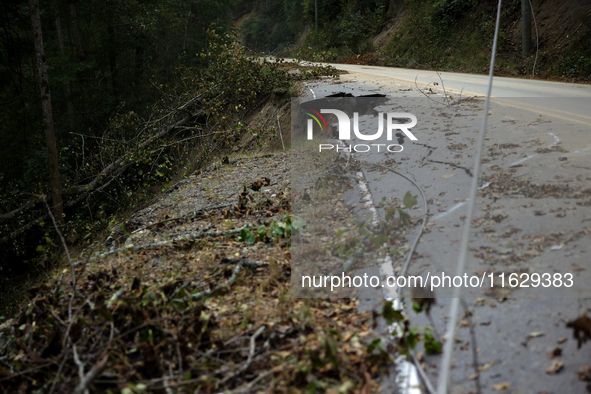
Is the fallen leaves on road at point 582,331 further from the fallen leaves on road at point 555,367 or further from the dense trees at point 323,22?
the dense trees at point 323,22

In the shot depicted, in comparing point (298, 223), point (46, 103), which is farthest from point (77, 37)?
point (298, 223)

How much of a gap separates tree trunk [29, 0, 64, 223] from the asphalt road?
8422mm

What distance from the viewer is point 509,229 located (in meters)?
4.55

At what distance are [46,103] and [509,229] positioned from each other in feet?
37.7

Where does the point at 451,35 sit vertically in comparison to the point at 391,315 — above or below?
above

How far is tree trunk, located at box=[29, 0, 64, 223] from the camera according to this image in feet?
35.6

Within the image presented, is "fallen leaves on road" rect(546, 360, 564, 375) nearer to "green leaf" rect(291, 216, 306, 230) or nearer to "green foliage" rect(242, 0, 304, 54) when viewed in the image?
"green leaf" rect(291, 216, 306, 230)

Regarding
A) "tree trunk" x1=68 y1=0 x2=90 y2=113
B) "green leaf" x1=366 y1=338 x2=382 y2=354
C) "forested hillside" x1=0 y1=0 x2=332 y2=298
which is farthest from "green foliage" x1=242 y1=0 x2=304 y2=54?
"green leaf" x1=366 y1=338 x2=382 y2=354

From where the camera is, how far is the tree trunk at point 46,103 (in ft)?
35.6

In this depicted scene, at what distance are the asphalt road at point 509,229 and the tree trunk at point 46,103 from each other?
27.6 feet

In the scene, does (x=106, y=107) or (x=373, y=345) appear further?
(x=106, y=107)

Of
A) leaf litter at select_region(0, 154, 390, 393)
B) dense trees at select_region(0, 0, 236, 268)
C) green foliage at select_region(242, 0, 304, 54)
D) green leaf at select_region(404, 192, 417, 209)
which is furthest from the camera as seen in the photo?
green foliage at select_region(242, 0, 304, 54)

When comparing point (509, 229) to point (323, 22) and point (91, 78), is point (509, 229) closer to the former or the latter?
point (91, 78)

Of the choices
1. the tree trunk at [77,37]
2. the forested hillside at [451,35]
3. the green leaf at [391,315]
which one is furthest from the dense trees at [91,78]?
the green leaf at [391,315]
